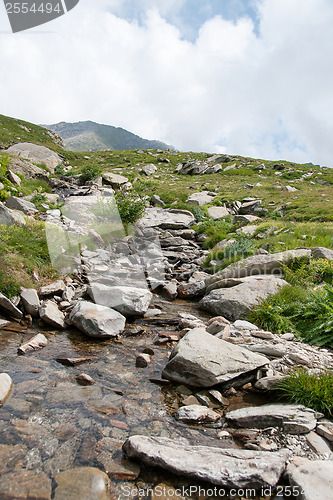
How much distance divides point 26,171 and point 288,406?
68.6 feet

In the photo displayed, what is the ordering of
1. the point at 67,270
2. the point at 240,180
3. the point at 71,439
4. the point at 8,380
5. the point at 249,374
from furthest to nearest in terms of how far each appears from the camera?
the point at 240,180 < the point at 67,270 < the point at 249,374 < the point at 8,380 < the point at 71,439

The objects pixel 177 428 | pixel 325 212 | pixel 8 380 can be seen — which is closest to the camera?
pixel 177 428

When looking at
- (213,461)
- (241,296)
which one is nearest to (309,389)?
(213,461)

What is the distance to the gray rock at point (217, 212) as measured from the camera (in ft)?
68.1

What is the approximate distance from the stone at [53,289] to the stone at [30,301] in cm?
44

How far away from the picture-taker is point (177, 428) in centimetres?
378

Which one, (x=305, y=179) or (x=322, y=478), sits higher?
(x=305, y=179)

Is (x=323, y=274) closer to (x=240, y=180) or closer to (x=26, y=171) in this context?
(x=26, y=171)

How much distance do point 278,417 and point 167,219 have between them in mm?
16160

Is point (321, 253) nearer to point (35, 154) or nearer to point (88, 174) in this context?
point (88, 174)

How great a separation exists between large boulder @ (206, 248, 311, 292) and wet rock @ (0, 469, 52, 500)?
756cm

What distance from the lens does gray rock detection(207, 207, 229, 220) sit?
20.8 metres

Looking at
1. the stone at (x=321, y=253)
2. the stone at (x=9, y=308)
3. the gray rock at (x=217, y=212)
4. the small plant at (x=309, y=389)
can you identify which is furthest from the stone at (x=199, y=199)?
the small plant at (x=309, y=389)

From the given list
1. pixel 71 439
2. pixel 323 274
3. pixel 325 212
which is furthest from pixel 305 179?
pixel 71 439
